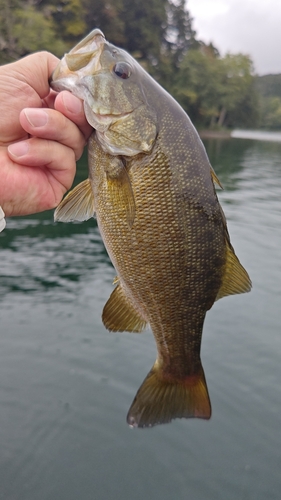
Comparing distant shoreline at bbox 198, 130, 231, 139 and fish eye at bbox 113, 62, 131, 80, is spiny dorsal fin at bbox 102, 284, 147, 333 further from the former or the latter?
distant shoreline at bbox 198, 130, 231, 139

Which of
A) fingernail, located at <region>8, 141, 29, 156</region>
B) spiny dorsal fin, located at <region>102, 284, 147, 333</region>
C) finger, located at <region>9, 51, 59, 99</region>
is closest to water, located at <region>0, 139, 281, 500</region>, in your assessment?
spiny dorsal fin, located at <region>102, 284, 147, 333</region>

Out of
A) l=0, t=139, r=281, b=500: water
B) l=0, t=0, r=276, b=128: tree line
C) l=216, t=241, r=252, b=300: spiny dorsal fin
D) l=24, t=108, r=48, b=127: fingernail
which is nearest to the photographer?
l=24, t=108, r=48, b=127: fingernail

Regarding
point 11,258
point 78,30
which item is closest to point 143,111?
point 11,258

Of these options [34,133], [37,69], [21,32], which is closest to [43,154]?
[34,133]

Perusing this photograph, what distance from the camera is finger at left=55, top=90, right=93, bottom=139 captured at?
7.39 ft

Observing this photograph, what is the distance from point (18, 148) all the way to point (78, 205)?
0.46m

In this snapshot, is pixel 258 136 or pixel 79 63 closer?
pixel 79 63

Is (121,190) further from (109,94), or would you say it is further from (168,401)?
(168,401)

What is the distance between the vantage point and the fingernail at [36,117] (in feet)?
7.20

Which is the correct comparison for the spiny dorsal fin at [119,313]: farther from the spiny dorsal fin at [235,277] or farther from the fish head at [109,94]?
the fish head at [109,94]

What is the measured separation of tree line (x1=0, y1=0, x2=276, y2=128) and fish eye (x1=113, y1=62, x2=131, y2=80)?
117ft

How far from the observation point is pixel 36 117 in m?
2.21

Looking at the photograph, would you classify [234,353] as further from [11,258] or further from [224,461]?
[11,258]

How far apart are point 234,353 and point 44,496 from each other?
404 cm
